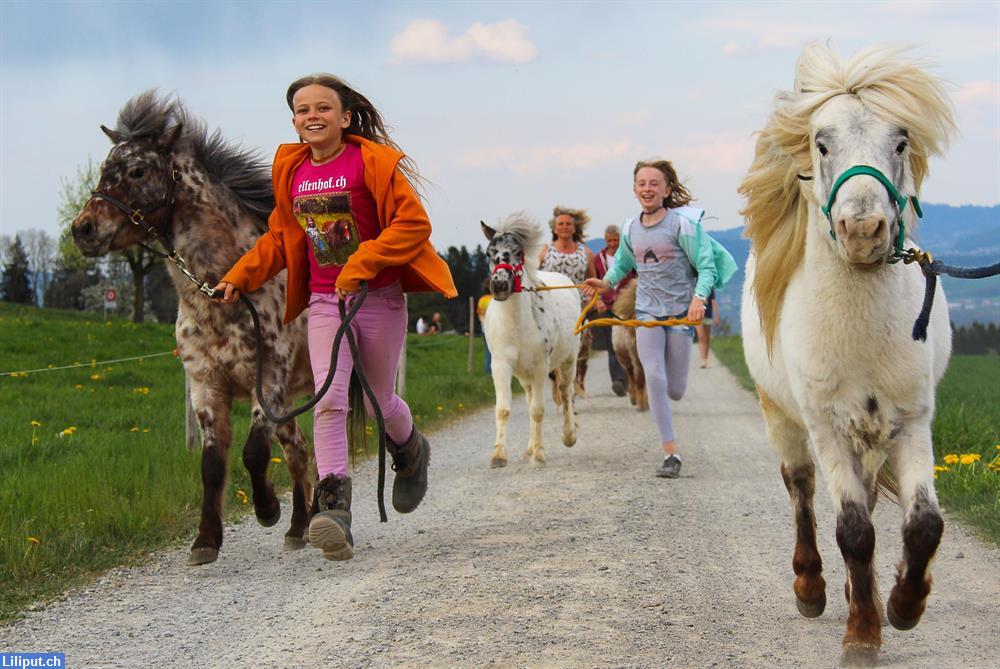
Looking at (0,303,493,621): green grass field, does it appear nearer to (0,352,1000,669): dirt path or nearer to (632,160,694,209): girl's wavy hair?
(0,352,1000,669): dirt path

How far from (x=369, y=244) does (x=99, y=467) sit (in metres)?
3.51

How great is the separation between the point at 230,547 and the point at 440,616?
2.22 meters

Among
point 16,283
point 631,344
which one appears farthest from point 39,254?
point 631,344

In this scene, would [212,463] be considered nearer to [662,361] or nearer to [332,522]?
[332,522]

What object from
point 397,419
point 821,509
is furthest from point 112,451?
point 821,509

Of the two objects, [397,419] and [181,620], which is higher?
[397,419]

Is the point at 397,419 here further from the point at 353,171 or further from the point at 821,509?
the point at 821,509

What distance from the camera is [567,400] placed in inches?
444

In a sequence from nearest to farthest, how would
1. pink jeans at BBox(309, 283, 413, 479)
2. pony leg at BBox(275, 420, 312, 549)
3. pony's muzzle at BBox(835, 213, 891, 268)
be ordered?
pony's muzzle at BBox(835, 213, 891, 268) < pink jeans at BBox(309, 283, 413, 479) < pony leg at BBox(275, 420, 312, 549)

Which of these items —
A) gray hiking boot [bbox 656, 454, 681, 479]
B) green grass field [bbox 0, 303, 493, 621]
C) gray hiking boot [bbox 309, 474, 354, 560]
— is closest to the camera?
gray hiking boot [bbox 309, 474, 354, 560]

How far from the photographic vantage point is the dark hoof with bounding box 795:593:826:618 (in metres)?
4.87

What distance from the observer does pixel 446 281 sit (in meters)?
5.53

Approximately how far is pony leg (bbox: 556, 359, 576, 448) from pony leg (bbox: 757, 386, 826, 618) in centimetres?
543

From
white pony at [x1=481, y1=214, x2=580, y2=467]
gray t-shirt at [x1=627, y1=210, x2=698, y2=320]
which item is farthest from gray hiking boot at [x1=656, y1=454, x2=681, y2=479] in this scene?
white pony at [x1=481, y1=214, x2=580, y2=467]
